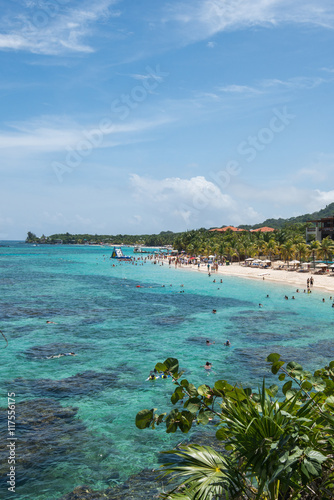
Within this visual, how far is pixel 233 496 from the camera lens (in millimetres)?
4113

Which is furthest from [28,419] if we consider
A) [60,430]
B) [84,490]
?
[84,490]

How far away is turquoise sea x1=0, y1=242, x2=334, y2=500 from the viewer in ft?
42.3

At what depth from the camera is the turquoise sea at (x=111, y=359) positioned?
12.9 m

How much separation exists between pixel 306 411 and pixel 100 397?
50.0ft

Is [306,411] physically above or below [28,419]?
above

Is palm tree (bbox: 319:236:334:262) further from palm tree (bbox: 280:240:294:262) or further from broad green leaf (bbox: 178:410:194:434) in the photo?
broad green leaf (bbox: 178:410:194:434)

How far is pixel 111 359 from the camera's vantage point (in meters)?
23.7

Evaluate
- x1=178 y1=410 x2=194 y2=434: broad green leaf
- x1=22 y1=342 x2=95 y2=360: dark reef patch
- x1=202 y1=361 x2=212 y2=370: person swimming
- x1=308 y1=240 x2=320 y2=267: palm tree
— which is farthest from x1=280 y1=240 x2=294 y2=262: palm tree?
x1=178 y1=410 x2=194 y2=434: broad green leaf

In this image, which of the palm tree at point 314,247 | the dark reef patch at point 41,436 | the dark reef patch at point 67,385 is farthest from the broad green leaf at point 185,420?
the palm tree at point 314,247

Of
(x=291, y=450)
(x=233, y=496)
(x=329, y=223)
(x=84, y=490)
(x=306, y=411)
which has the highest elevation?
(x=329, y=223)

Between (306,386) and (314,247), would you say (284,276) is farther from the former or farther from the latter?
(306,386)

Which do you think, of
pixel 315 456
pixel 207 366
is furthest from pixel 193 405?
pixel 207 366

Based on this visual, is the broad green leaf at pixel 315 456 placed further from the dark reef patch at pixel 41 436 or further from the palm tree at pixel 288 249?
the palm tree at pixel 288 249

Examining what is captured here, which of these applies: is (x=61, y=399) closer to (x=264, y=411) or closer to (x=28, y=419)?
(x=28, y=419)
